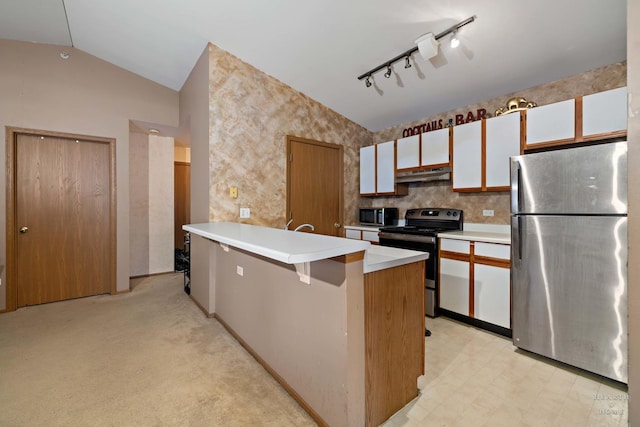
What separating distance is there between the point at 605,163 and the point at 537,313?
3.98ft

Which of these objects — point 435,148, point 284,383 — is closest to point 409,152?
point 435,148

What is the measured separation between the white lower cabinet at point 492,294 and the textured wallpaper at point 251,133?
7.36ft

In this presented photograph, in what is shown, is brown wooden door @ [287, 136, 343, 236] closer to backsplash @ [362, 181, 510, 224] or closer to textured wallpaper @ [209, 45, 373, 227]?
textured wallpaper @ [209, 45, 373, 227]

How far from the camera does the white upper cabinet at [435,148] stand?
131 inches

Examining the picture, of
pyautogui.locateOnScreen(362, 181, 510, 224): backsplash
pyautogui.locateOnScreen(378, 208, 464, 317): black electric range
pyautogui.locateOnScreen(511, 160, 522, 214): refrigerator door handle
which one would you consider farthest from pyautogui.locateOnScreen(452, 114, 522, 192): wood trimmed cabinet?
pyautogui.locateOnScreen(511, 160, 522, 214): refrigerator door handle

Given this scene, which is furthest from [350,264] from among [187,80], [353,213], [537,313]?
[187,80]

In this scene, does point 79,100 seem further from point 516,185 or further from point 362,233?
point 516,185

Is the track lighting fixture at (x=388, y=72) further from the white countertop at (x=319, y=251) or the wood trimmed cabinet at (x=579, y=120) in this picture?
the white countertop at (x=319, y=251)

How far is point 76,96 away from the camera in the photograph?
3482mm

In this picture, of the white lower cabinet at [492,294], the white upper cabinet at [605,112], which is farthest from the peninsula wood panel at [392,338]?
the white upper cabinet at [605,112]

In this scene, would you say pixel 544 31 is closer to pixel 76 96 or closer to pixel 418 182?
pixel 418 182

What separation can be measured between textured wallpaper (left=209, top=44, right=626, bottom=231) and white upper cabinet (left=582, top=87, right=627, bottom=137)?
16.9 inches

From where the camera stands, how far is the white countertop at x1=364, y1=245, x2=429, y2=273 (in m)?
1.42

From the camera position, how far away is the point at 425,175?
3547 millimetres
